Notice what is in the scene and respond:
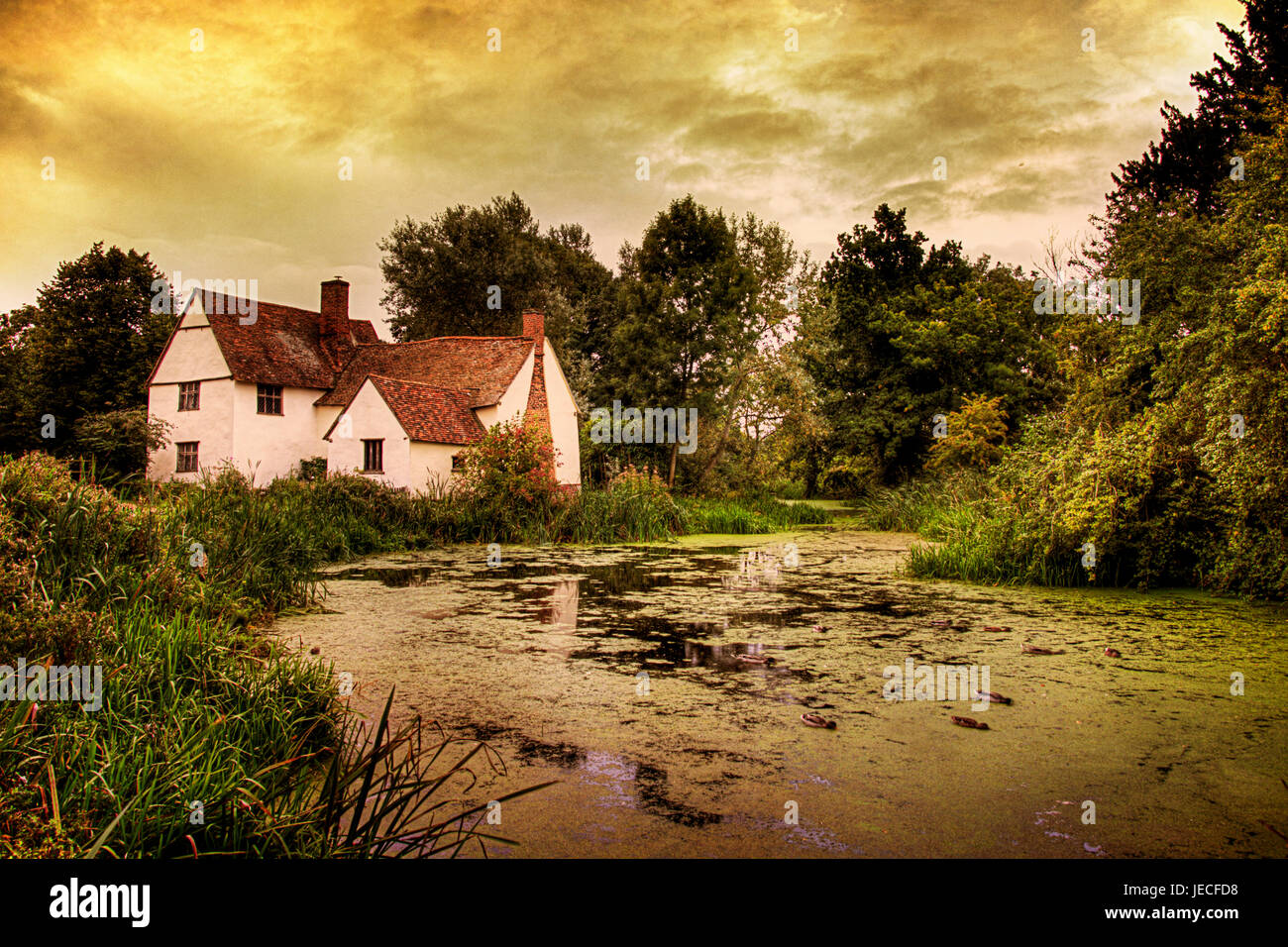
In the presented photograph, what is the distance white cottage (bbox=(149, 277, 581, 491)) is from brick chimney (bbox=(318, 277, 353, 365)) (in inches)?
1.6

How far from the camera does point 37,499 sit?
14.0 feet

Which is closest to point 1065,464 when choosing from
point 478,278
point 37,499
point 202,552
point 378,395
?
point 202,552

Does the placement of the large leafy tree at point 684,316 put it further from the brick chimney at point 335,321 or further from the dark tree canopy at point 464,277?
the brick chimney at point 335,321

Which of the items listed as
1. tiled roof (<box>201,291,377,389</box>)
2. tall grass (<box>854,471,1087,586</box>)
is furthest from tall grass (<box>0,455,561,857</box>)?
tiled roof (<box>201,291,377,389</box>)

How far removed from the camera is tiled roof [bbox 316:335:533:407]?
2309 cm

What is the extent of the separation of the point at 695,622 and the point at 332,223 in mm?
20191

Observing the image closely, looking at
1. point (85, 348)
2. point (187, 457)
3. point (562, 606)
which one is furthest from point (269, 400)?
point (562, 606)

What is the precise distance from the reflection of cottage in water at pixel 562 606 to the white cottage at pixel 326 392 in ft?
39.1

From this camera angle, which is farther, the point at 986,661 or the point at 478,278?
the point at 478,278

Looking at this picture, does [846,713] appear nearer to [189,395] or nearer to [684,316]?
[684,316]

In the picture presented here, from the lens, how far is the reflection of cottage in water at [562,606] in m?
6.65

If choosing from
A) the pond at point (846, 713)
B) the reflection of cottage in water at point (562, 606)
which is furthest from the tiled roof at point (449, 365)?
the pond at point (846, 713)
